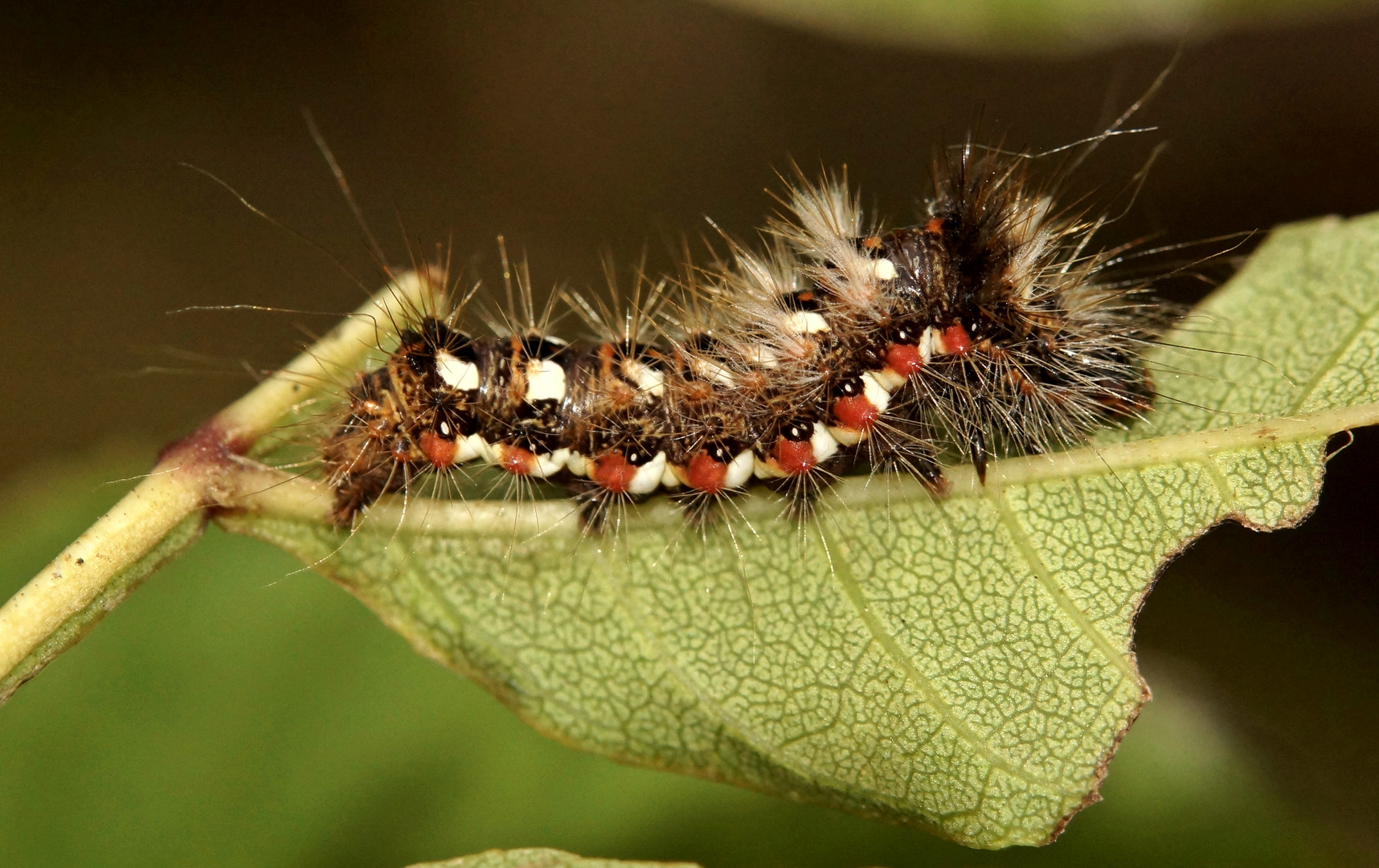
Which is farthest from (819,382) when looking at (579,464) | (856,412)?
(579,464)

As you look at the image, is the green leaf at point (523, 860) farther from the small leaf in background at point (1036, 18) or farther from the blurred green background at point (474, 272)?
the small leaf in background at point (1036, 18)

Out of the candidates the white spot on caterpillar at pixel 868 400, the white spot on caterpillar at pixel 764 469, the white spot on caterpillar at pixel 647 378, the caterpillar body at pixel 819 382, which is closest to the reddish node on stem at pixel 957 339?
the caterpillar body at pixel 819 382

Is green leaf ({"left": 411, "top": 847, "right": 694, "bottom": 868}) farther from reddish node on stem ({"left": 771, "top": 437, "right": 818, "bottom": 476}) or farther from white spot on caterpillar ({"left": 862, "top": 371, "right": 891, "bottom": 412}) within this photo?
white spot on caterpillar ({"left": 862, "top": 371, "right": 891, "bottom": 412})

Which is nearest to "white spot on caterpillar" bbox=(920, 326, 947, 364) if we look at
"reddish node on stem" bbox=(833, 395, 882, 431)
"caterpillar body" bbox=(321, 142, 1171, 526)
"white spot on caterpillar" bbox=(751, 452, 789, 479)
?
"caterpillar body" bbox=(321, 142, 1171, 526)

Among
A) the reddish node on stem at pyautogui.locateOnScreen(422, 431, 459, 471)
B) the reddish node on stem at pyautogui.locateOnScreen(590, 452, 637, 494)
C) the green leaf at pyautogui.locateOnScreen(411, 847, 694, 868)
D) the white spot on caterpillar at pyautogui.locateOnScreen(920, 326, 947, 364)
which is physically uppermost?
the white spot on caterpillar at pyautogui.locateOnScreen(920, 326, 947, 364)

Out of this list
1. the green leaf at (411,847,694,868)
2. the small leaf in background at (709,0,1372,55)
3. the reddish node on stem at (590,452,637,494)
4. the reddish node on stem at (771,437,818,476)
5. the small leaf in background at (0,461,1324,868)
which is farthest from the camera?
the small leaf in background at (709,0,1372,55)

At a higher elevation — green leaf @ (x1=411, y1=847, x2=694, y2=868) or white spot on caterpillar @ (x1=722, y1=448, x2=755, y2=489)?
white spot on caterpillar @ (x1=722, y1=448, x2=755, y2=489)

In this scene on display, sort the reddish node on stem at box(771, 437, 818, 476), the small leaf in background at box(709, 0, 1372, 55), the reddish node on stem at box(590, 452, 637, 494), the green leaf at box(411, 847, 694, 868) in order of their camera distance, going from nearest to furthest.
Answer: the green leaf at box(411, 847, 694, 868) < the reddish node on stem at box(771, 437, 818, 476) < the reddish node on stem at box(590, 452, 637, 494) < the small leaf in background at box(709, 0, 1372, 55)
